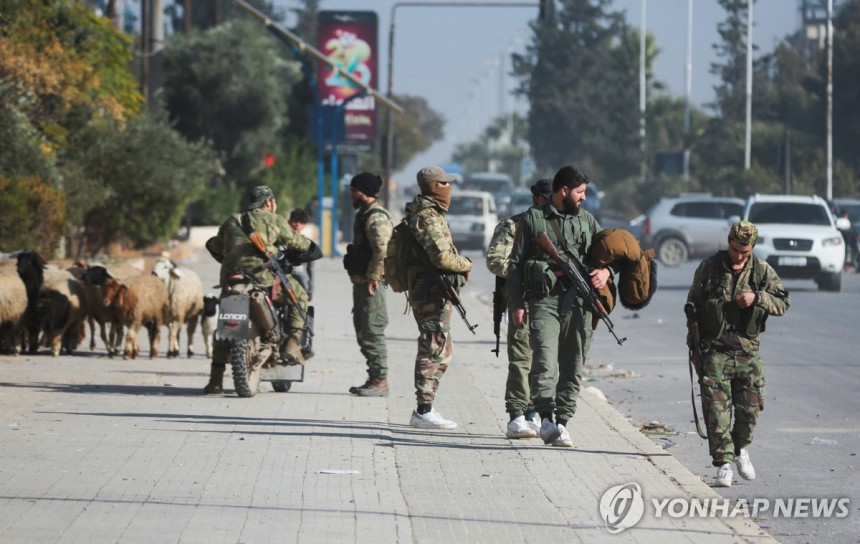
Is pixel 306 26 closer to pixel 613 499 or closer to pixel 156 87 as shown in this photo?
pixel 156 87

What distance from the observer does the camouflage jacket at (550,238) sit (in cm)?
1046

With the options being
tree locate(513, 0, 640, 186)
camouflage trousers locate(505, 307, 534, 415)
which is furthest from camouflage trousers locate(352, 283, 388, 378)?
tree locate(513, 0, 640, 186)

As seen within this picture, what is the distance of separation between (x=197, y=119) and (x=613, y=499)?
138 feet

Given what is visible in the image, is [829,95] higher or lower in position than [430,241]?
higher

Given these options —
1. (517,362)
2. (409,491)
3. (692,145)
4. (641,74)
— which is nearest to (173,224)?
(517,362)

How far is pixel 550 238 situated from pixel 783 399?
4672 mm

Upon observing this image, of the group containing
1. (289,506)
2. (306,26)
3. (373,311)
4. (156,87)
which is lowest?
(289,506)

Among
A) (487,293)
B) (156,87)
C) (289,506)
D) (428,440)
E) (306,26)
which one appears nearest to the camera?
(289,506)

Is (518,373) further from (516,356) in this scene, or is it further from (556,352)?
(556,352)

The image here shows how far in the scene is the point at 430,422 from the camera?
11414 mm

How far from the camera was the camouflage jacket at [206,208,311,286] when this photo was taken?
527 inches

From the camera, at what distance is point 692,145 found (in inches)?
3270

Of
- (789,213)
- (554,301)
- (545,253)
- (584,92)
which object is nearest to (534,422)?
(554,301)

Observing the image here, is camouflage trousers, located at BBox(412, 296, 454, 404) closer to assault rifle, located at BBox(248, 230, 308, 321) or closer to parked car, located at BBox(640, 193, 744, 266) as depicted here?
assault rifle, located at BBox(248, 230, 308, 321)
